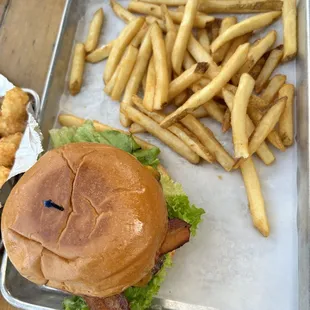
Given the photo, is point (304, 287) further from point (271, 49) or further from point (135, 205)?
point (271, 49)

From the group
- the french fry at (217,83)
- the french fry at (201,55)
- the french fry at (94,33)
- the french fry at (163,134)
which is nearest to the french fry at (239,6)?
the french fry at (201,55)

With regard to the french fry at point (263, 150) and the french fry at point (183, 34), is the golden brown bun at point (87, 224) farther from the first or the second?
the french fry at point (183, 34)

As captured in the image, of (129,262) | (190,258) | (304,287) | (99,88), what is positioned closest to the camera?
(129,262)

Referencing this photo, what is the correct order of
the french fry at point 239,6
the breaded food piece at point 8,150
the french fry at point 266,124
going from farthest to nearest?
the breaded food piece at point 8,150, the french fry at point 239,6, the french fry at point 266,124

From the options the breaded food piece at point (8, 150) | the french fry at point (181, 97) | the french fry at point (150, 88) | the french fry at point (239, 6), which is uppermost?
the french fry at point (239, 6)

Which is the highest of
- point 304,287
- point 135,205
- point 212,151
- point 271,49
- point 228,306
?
point 271,49

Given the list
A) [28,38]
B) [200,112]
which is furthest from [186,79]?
[28,38]

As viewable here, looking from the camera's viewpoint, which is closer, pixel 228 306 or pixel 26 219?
pixel 26 219

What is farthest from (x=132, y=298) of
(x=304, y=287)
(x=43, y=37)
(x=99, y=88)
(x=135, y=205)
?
(x=43, y=37)
